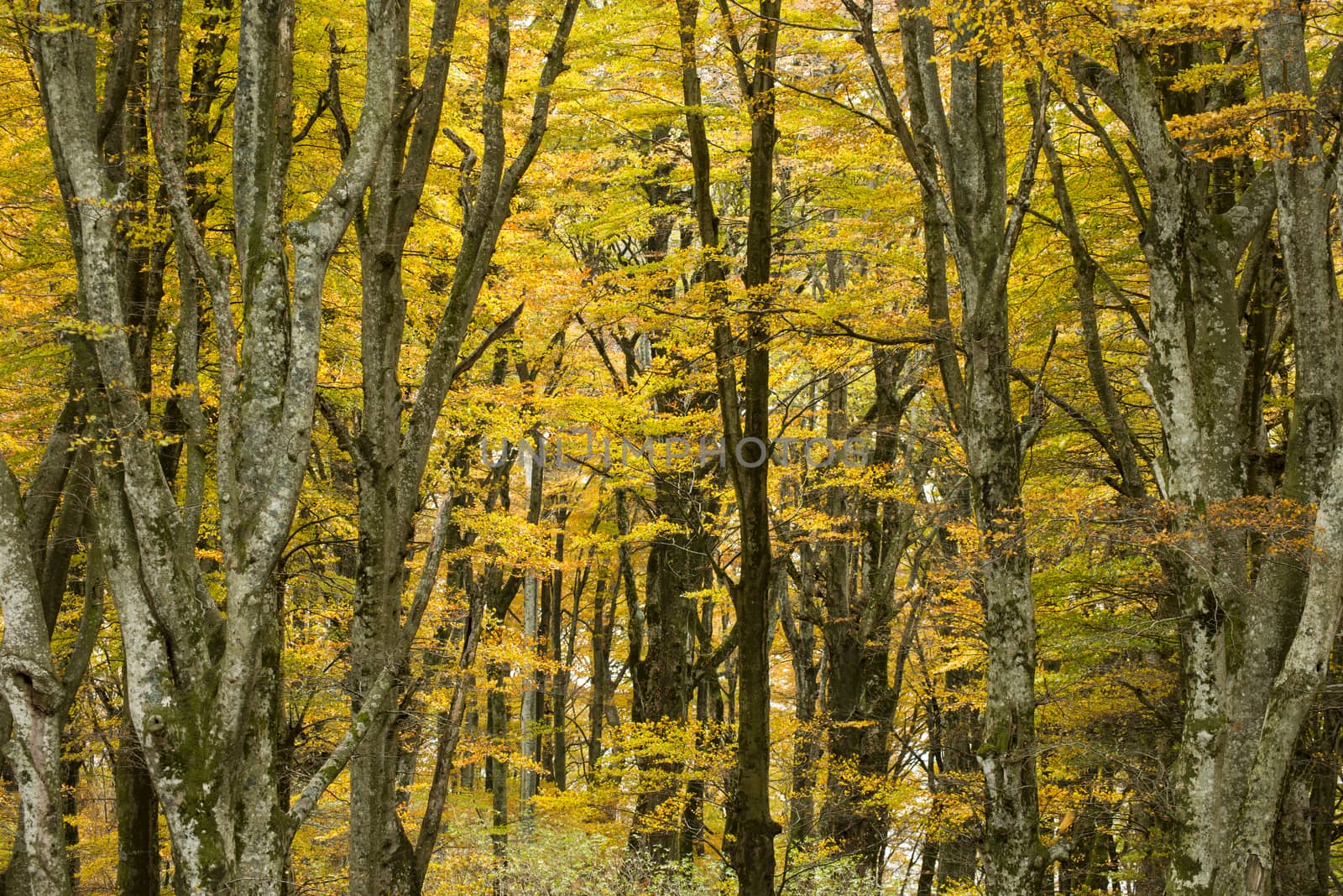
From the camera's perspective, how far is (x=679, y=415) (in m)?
12.8

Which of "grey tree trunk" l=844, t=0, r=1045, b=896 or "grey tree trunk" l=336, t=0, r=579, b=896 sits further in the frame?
"grey tree trunk" l=844, t=0, r=1045, b=896

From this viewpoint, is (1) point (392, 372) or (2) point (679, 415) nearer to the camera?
(1) point (392, 372)

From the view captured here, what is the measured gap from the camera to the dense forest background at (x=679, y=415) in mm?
5504

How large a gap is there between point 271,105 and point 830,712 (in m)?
10.7

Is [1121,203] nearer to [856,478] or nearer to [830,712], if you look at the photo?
[856,478]

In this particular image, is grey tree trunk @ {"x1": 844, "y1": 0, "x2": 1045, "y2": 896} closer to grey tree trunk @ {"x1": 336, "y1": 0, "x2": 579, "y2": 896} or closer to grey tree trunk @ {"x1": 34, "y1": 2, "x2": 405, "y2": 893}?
grey tree trunk @ {"x1": 336, "y1": 0, "x2": 579, "y2": 896}

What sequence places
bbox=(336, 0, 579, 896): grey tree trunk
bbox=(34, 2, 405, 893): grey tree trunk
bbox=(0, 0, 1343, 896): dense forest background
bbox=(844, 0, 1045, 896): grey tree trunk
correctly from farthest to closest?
bbox=(844, 0, 1045, 896): grey tree trunk < bbox=(336, 0, 579, 896): grey tree trunk < bbox=(0, 0, 1343, 896): dense forest background < bbox=(34, 2, 405, 893): grey tree trunk

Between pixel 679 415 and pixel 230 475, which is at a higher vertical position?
pixel 679 415

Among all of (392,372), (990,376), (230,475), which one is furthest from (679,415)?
(230,475)

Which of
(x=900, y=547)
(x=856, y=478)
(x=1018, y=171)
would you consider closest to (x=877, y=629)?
(x=900, y=547)

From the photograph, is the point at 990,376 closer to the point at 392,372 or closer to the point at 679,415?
the point at 392,372

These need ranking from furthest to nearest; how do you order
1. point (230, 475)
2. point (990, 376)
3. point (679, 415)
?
point (679, 415)
point (990, 376)
point (230, 475)

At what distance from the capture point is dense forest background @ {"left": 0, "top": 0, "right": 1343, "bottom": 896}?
5.50m

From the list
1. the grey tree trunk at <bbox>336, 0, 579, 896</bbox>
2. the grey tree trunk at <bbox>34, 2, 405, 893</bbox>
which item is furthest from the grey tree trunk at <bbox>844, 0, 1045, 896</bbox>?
the grey tree trunk at <bbox>34, 2, 405, 893</bbox>
